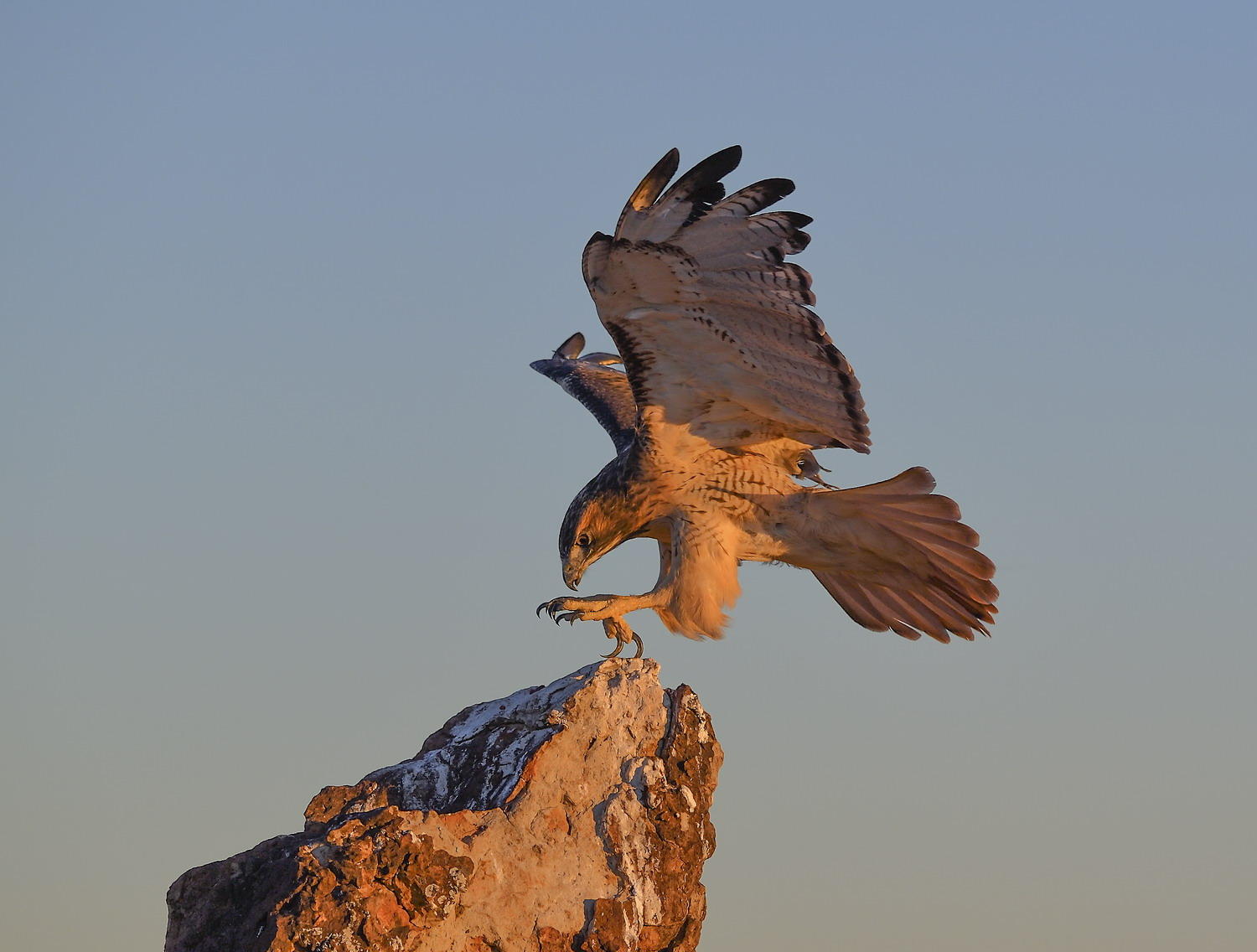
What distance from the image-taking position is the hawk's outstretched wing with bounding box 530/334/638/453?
7994mm

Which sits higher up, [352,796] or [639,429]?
[639,429]

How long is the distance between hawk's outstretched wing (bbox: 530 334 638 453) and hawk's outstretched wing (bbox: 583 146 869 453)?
68 centimetres

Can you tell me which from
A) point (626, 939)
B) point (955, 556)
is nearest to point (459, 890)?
point (626, 939)

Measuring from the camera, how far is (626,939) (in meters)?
4.95

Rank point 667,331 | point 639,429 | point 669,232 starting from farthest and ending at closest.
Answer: point 639,429 → point 667,331 → point 669,232

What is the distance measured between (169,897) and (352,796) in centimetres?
70

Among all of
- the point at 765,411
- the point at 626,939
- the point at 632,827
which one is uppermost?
the point at 765,411

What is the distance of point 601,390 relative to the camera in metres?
8.45

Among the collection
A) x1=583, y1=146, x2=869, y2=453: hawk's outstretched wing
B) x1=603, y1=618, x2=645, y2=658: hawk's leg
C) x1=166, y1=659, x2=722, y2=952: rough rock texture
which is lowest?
x1=166, y1=659, x2=722, y2=952: rough rock texture

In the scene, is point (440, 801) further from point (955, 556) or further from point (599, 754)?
point (955, 556)

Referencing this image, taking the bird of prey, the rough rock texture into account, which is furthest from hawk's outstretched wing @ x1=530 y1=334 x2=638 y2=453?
the rough rock texture

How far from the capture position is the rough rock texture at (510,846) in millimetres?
4562

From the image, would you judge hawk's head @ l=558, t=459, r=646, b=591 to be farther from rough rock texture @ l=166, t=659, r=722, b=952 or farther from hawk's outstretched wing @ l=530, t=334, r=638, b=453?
rough rock texture @ l=166, t=659, r=722, b=952

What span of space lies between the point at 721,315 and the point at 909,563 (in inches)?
64.9
